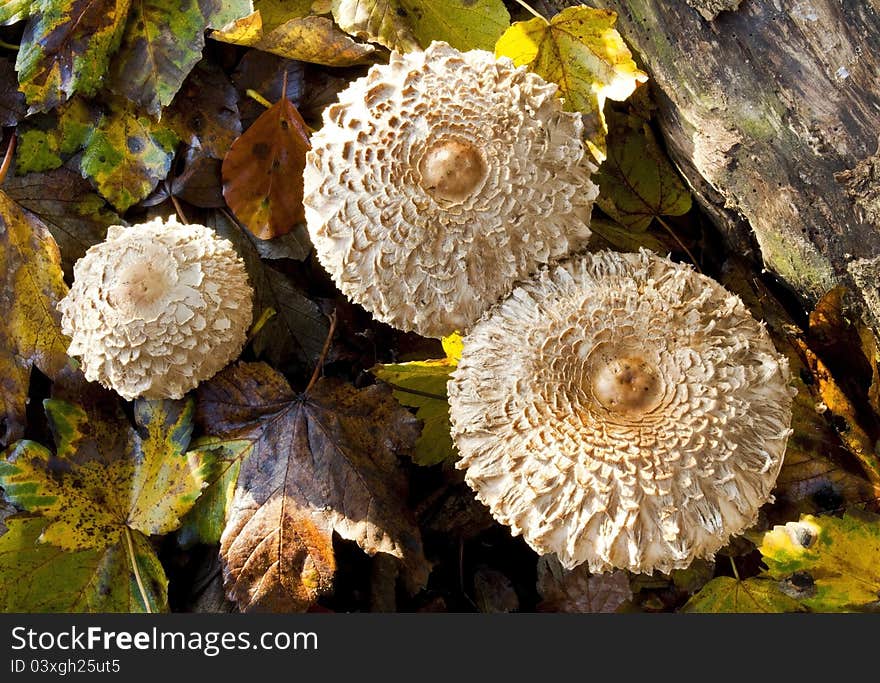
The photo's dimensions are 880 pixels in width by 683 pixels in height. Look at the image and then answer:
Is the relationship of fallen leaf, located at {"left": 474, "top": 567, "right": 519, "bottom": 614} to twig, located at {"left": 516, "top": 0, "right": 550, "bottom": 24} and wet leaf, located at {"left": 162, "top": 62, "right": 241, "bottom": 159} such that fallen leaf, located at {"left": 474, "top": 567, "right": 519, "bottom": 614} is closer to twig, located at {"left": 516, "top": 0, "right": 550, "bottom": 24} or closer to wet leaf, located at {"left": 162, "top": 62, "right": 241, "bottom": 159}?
wet leaf, located at {"left": 162, "top": 62, "right": 241, "bottom": 159}

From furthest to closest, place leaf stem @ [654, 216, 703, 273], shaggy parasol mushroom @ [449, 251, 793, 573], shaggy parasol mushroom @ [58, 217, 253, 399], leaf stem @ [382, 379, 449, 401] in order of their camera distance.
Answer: leaf stem @ [654, 216, 703, 273], leaf stem @ [382, 379, 449, 401], shaggy parasol mushroom @ [58, 217, 253, 399], shaggy parasol mushroom @ [449, 251, 793, 573]

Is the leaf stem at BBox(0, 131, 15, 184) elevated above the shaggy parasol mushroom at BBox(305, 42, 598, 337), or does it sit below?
below

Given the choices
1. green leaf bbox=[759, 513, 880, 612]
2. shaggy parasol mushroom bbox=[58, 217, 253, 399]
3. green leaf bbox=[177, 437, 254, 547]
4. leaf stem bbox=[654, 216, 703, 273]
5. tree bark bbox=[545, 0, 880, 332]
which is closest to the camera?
tree bark bbox=[545, 0, 880, 332]

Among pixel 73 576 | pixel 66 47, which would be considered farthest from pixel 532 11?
pixel 73 576

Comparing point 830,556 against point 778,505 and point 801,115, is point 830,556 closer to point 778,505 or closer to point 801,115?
point 778,505

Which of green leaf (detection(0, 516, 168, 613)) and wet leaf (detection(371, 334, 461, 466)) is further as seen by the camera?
wet leaf (detection(371, 334, 461, 466))

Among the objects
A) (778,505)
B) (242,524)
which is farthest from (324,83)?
(778,505)

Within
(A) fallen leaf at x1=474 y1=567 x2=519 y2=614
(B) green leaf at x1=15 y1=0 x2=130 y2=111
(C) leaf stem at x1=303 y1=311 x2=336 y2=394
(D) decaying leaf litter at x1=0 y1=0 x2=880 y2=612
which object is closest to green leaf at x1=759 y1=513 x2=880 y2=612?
(D) decaying leaf litter at x1=0 y1=0 x2=880 y2=612
